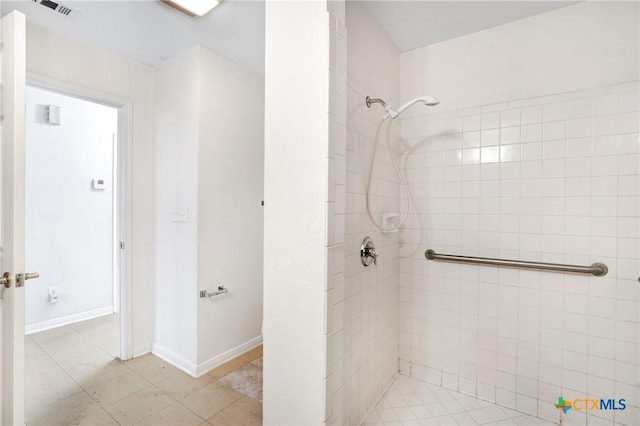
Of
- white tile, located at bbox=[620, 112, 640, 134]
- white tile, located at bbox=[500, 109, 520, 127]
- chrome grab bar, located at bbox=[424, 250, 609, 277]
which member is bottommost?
chrome grab bar, located at bbox=[424, 250, 609, 277]

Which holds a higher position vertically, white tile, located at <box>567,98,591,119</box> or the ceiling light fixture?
the ceiling light fixture

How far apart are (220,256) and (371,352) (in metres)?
1.30

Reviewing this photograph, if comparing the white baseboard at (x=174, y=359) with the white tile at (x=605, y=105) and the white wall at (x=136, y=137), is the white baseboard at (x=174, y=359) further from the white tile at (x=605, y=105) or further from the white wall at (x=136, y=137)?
the white tile at (x=605, y=105)

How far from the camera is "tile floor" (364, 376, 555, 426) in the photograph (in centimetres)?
158

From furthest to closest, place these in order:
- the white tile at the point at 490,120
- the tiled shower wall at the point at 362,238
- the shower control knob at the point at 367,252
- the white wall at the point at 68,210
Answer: the white wall at the point at 68,210
the white tile at the point at 490,120
the shower control knob at the point at 367,252
the tiled shower wall at the point at 362,238

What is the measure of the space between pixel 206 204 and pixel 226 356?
1.19 m

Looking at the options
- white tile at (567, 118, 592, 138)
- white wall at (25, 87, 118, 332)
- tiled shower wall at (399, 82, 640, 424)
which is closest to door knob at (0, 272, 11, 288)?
tiled shower wall at (399, 82, 640, 424)

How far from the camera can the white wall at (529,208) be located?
4.81 feet

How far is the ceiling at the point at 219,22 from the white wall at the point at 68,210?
1359 mm

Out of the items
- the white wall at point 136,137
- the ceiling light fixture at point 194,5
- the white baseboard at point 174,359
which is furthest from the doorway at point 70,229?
the ceiling light fixture at point 194,5

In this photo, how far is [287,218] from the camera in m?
1.15

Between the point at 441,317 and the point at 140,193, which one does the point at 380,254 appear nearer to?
the point at 441,317

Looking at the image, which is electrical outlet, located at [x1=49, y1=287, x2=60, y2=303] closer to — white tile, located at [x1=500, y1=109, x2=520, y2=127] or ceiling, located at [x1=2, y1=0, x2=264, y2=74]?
ceiling, located at [x1=2, y1=0, x2=264, y2=74]

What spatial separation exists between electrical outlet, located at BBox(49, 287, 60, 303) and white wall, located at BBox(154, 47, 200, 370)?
52.4 inches
